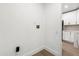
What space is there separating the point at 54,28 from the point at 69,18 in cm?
24

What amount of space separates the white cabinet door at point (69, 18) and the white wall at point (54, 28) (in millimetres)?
81

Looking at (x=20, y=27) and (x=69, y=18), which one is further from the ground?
(x=69, y=18)

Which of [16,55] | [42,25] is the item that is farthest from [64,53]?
[16,55]

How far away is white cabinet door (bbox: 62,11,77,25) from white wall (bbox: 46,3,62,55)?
8 centimetres

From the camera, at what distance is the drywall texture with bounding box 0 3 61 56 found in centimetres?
91

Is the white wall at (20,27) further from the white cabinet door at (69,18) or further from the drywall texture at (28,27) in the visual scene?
the white cabinet door at (69,18)

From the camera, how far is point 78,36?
974 mm

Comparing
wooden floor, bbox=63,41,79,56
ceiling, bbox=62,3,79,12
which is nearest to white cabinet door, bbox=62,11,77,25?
ceiling, bbox=62,3,79,12

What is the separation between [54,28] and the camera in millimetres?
1022

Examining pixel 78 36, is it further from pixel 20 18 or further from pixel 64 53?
pixel 20 18

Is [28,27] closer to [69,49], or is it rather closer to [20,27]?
[20,27]

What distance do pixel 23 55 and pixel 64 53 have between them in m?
0.55

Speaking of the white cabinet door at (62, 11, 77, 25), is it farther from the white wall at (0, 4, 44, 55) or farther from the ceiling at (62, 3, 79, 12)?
the white wall at (0, 4, 44, 55)

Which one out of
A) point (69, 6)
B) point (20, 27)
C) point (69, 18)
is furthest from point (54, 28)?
point (20, 27)
